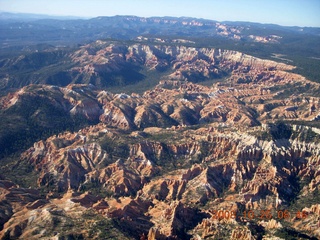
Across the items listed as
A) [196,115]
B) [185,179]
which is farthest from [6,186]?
[196,115]

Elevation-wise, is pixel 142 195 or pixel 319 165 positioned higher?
pixel 319 165

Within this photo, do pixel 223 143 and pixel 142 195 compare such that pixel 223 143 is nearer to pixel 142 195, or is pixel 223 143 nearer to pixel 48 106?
pixel 142 195
